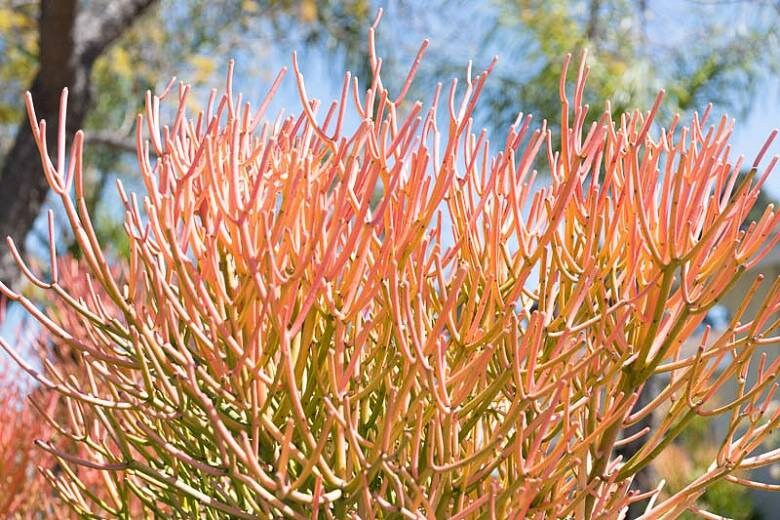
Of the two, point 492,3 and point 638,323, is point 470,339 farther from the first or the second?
point 492,3

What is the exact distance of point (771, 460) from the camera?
139 centimetres

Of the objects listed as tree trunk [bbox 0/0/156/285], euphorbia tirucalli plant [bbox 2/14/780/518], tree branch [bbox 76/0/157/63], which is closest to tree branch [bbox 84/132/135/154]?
tree branch [bbox 76/0/157/63]

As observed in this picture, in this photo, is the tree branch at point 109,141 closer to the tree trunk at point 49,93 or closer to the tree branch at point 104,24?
the tree branch at point 104,24

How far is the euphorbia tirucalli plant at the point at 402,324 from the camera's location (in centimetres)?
122

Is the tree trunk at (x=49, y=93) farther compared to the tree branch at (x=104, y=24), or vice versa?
the tree branch at (x=104, y=24)

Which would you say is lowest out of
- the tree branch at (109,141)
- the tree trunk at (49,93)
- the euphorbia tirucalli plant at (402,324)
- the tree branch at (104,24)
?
the euphorbia tirucalli plant at (402,324)

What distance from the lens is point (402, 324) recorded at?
1251 millimetres

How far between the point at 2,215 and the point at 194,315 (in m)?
3.39

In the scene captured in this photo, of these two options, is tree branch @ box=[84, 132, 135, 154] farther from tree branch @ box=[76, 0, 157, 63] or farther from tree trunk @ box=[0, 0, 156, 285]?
tree trunk @ box=[0, 0, 156, 285]

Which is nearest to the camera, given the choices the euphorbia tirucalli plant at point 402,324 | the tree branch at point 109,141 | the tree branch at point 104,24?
the euphorbia tirucalli plant at point 402,324

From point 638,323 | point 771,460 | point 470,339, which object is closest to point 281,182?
point 470,339

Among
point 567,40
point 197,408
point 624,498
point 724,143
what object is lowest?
point 624,498

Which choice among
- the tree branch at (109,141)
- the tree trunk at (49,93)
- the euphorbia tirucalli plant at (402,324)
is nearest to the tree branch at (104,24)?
the tree trunk at (49,93)

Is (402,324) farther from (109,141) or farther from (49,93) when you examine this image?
(109,141)
